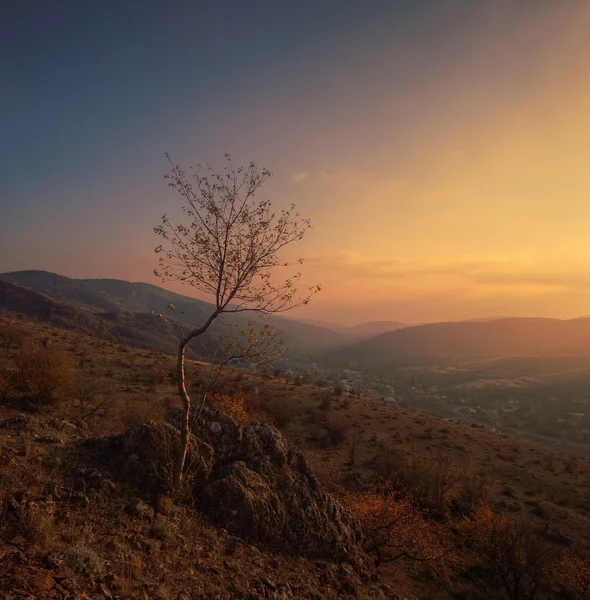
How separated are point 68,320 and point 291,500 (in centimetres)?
12814

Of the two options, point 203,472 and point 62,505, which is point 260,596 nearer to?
point 203,472

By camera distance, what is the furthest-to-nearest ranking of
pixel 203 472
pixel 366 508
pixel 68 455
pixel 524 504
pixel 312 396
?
pixel 312 396 → pixel 524 504 → pixel 366 508 → pixel 203 472 → pixel 68 455

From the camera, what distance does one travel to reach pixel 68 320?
116250 mm

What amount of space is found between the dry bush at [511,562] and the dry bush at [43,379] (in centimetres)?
2660

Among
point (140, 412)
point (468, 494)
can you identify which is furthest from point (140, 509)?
point (468, 494)

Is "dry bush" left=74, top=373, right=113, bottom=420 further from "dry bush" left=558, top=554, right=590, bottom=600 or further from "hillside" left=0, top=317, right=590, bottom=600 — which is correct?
"dry bush" left=558, top=554, right=590, bottom=600

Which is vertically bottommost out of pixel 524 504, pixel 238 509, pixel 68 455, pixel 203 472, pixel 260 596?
pixel 524 504

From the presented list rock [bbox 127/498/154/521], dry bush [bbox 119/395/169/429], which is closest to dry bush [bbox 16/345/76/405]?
dry bush [bbox 119/395/169/429]

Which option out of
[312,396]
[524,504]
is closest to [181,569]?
[524,504]

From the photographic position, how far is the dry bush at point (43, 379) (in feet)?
73.6

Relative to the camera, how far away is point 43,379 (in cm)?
2277

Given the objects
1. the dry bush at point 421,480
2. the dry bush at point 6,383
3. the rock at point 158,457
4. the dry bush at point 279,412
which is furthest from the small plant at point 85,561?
the dry bush at point 279,412

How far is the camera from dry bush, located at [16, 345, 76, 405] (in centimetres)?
2243

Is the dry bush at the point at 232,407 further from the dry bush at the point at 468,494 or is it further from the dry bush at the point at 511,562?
the dry bush at the point at 511,562
